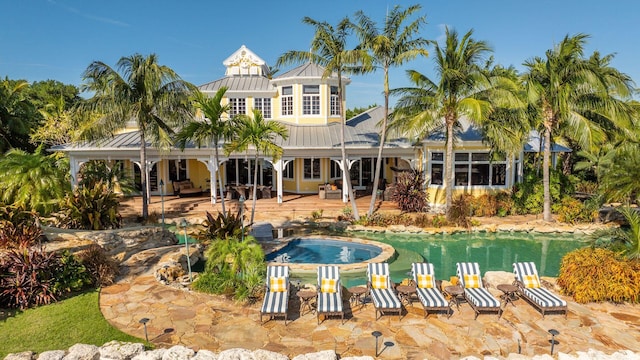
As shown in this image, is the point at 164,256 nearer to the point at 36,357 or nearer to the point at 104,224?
the point at 104,224

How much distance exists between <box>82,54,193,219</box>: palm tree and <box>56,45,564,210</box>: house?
9.67 ft

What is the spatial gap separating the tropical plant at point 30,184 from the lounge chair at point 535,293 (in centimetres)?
1258

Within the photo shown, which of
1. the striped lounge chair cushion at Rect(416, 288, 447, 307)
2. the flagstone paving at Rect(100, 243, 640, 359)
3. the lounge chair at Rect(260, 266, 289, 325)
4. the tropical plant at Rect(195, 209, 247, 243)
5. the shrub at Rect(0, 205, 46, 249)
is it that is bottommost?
the flagstone paving at Rect(100, 243, 640, 359)

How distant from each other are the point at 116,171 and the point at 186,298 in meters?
13.4

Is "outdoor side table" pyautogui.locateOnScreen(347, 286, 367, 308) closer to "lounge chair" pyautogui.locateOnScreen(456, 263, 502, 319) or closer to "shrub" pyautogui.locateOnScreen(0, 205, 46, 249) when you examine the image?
"lounge chair" pyautogui.locateOnScreen(456, 263, 502, 319)

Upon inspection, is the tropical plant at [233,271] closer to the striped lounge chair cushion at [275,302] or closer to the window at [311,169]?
the striped lounge chair cushion at [275,302]

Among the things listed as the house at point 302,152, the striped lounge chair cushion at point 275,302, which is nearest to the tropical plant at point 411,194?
the house at point 302,152

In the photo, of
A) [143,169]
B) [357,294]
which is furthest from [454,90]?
[143,169]

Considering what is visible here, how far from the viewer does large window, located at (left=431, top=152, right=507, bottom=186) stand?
20.1 m

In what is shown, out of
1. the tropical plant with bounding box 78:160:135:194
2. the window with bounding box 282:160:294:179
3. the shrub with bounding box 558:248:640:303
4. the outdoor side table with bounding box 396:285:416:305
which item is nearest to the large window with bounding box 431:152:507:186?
the window with bounding box 282:160:294:179

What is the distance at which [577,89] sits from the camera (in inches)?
648

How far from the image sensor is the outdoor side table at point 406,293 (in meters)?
9.04

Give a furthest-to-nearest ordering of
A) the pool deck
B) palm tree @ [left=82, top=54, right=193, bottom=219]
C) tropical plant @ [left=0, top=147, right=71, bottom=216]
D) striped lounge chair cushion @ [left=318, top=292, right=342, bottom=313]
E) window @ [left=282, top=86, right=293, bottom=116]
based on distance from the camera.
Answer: window @ [left=282, top=86, right=293, bottom=116] → palm tree @ [left=82, top=54, right=193, bottom=219] → tropical plant @ [left=0, top=147, right=71, bottom=216] → striped lounge chair cushion @ [left=318, top=292, right=342, bottom=313] → the pool deck

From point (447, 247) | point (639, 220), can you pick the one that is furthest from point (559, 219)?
point (639, 220)
